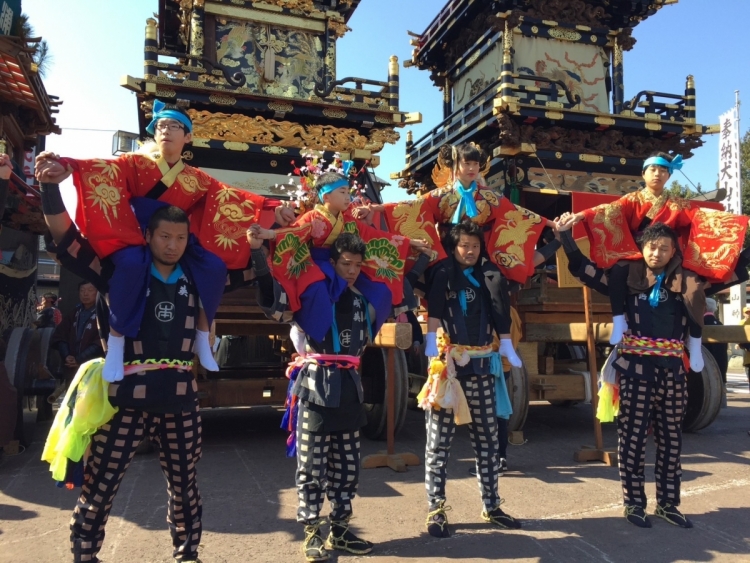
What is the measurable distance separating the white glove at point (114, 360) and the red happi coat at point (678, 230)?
9.09 ft

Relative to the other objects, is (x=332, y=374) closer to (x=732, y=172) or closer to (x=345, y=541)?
(x=345, y=541)

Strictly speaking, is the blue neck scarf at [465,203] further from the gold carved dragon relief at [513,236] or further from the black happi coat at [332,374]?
the black happi coat at [332,374]

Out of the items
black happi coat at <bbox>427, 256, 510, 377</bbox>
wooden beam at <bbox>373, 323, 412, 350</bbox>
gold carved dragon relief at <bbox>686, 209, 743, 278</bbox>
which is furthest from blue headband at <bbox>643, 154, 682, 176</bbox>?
wooden beam at <bbox>373, 323, 412, 350</bbox>

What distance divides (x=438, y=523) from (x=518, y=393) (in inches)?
104

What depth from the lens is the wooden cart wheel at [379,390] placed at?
17.3ft

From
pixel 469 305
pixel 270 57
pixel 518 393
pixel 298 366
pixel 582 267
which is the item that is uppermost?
pixel 270 57

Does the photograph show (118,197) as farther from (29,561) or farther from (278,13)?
(278,13)

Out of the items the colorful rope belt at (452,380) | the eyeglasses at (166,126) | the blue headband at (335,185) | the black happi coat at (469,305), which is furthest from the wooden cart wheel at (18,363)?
the black happi coat at (469,305)

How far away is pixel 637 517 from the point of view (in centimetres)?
332

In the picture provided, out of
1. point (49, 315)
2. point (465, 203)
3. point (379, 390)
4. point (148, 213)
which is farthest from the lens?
point (49, 315)

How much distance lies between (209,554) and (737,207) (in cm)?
1692

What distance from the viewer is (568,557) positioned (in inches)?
114

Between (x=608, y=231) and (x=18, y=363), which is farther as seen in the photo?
(x=18, y=363)

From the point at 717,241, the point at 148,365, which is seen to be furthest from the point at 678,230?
the point at 148,365
